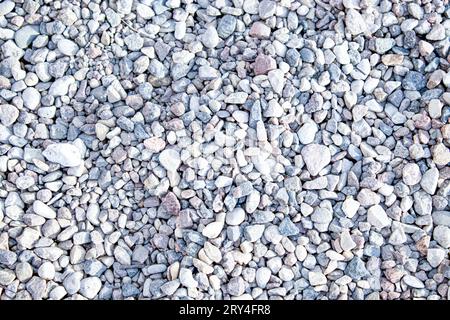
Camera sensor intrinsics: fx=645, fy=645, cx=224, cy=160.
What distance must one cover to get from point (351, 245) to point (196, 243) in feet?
1.36

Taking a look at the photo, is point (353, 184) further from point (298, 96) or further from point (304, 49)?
point (304, 49)

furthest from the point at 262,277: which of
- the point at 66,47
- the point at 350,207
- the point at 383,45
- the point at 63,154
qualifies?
the point at 66,47

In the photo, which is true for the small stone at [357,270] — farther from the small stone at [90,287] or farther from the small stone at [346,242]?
the small stone at [90,287]

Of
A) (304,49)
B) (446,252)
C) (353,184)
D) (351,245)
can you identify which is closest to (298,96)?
(304,49)

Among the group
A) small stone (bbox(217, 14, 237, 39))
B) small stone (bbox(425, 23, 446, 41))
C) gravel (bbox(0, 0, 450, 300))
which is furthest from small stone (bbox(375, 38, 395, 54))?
small stone (bbox(217, 14, 237, 39))

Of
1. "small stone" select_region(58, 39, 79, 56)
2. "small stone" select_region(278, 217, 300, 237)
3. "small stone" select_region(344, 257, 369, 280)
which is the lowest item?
"small stone" select_region(344, 257, 369, 280)

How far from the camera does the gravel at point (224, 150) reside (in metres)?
1.72

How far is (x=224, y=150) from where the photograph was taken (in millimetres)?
1767

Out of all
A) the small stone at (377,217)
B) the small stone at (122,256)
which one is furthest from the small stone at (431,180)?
the small stone at (122,256)

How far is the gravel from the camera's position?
1.72 meters

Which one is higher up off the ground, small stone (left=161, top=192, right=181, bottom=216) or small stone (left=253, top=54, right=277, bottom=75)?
small stone (left=253, top=54, right=277, bottom=75)

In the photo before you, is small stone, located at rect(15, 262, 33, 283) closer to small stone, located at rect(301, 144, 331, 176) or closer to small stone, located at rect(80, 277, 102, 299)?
small stone, located at rect(80, 277, 102, 299)

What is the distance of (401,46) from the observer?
1.89 m

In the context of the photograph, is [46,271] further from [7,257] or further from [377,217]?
[377,217]
